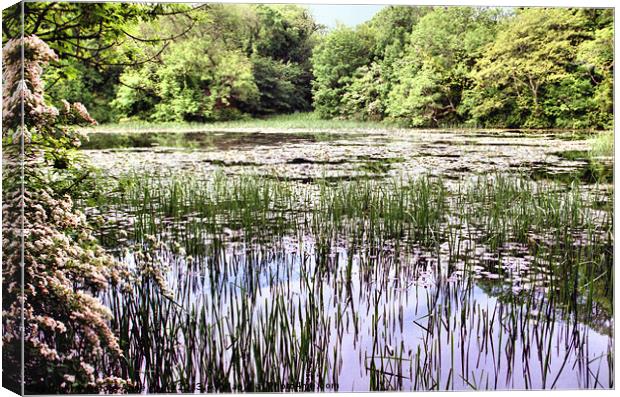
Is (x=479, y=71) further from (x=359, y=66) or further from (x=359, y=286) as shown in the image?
(x=359, y=286)

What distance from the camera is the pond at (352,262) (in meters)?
4.56

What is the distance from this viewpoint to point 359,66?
495cm

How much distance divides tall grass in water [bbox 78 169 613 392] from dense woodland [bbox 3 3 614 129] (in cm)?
52

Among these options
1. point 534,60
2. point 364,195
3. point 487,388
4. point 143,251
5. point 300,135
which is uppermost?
point 534,60

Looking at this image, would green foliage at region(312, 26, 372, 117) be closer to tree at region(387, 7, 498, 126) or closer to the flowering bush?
tree at region(387, 7, 498, 126)

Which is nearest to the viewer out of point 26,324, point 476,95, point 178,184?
point 26,324

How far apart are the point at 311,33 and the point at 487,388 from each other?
8.12 ft

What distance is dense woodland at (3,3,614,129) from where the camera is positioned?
15.6 feet

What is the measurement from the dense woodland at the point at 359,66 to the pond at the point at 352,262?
226 mm

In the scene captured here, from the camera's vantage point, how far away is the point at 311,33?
480cm

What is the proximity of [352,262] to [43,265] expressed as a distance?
1.84m

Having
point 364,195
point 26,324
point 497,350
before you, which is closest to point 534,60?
point 364,195

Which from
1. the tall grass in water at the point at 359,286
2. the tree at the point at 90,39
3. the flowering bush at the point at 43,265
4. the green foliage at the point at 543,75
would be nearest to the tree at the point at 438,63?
the green foliage at the point at 543,75

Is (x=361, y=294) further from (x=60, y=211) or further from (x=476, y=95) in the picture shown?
(x=60, y=211)
